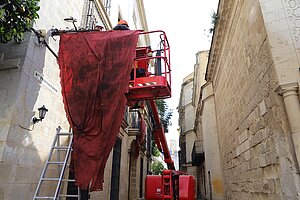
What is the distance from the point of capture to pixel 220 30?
243 inches

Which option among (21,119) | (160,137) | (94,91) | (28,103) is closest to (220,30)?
(160,137)

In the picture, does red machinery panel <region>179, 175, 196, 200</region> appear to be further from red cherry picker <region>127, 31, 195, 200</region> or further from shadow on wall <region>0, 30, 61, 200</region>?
shadow on wall <region>0, 30, 61, 200</region>

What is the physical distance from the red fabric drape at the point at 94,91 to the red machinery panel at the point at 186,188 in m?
4.60

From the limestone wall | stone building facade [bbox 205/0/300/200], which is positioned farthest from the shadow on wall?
the limestone wall

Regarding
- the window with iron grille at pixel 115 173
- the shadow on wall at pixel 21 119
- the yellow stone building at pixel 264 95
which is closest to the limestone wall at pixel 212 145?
the yellow stone building at pixel 264 95

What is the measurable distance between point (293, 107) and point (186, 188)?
525 centimetres

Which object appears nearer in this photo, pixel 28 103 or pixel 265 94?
pixel 265 94

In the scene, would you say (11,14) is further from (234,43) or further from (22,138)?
(234,43)

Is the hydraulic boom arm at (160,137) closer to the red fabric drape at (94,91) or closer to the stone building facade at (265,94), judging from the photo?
the stone building facade at (265,94)

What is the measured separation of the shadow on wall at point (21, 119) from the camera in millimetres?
3217

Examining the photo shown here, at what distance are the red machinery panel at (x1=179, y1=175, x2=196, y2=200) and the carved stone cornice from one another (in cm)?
420

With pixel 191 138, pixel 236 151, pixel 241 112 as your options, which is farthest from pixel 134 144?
pixel 191 138

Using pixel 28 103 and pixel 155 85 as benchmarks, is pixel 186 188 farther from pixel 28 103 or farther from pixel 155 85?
pixel 28 103

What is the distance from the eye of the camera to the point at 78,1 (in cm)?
605
